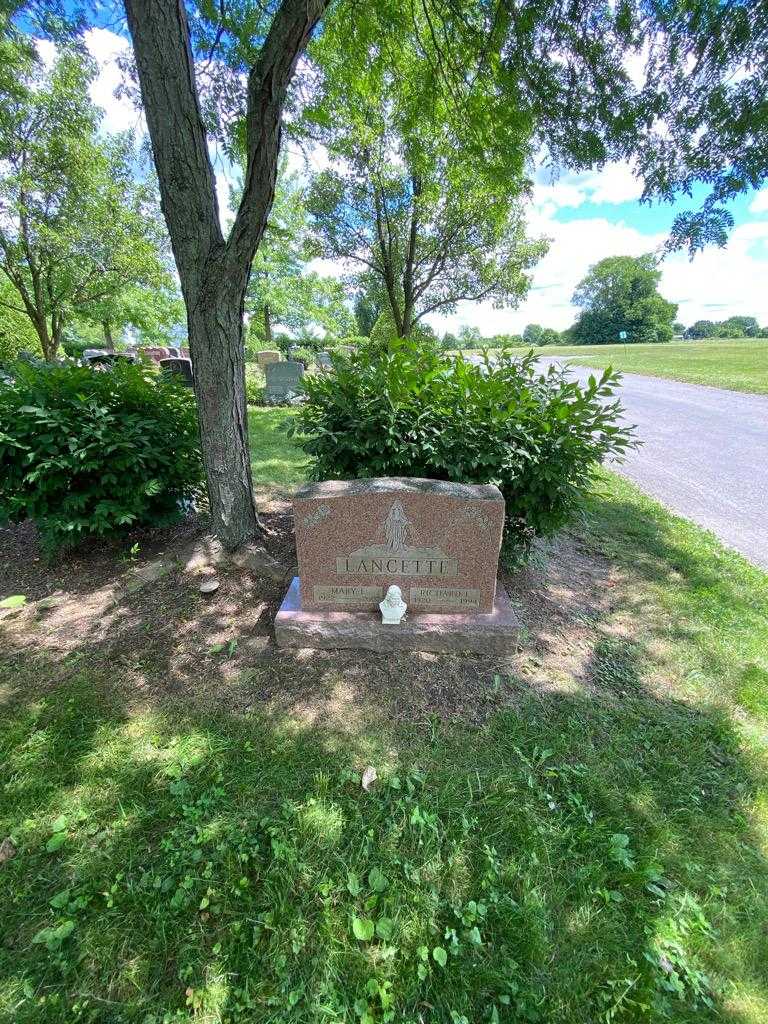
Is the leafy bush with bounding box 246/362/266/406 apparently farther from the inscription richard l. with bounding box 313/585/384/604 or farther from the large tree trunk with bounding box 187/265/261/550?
the inscription richard l. with bounding box 313/585/384/604

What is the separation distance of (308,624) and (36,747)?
141 cm

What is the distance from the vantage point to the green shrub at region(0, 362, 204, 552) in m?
3.10

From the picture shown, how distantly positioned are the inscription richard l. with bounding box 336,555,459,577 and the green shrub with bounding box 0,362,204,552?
1.66 metres

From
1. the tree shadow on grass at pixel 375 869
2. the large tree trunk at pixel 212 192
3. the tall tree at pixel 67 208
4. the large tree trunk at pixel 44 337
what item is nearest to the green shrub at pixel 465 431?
the large tree trunk at pixel 212 192

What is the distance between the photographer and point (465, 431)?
112 inches

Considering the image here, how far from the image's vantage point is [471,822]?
177cm

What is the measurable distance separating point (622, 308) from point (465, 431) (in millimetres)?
78570

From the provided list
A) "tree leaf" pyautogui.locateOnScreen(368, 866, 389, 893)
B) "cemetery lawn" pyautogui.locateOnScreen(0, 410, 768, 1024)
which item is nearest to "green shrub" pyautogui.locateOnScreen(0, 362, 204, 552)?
"cemetery lawn" pyautogui.locateOnScreen(0, 410, 768, 1024)

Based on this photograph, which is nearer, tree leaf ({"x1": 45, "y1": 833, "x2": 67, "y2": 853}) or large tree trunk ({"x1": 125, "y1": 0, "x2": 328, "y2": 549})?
tree leaf ({"x1": 45, "y1": 833, "x2": 67, "y2": 853})

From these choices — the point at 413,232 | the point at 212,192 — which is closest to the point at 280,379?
the point at 413,232

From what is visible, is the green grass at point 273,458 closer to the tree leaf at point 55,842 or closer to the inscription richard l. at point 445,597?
the inscription richard l. at point 445,597

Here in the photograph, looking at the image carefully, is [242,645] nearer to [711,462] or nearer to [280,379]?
[711,462]

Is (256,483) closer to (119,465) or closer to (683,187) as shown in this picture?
(119,465)

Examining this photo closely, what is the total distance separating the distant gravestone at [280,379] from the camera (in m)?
12.4
